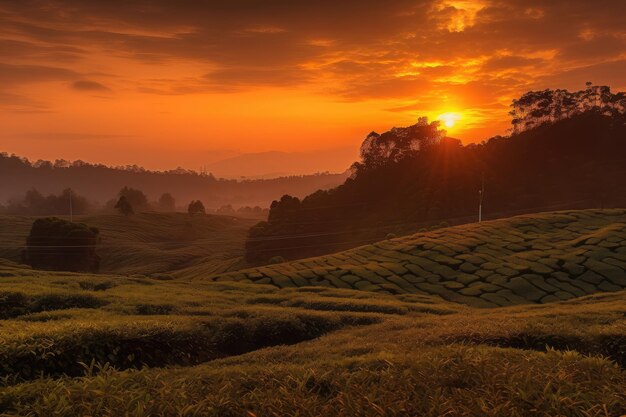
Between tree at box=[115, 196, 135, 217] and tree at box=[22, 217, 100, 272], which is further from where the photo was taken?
tree at box=[115, 196, 135, 217]

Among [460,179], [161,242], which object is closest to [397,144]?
[460,179]

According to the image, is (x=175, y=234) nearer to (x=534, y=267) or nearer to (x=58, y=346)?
(x=534, y=267)

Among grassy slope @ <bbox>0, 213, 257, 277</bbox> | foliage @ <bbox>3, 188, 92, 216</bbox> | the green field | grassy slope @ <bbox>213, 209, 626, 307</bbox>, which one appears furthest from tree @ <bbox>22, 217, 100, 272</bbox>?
foliage @ <bbox>3, 188, 92, 216</bbox>

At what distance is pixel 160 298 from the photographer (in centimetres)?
1797

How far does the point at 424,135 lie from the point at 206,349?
320 feet

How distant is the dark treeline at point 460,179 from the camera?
8306 centimetres

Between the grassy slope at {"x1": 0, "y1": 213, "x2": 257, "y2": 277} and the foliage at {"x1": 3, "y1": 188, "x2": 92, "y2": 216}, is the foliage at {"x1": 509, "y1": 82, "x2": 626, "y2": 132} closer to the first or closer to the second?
the grassy slope at {"x1": 0, "y1": 213, "x2": 257, "y2": 277}

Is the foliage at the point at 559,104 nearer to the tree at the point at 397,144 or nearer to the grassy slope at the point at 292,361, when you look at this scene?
the tree at the point at 397,144

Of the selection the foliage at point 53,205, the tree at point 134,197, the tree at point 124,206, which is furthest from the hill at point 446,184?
the foliage at point 53,205

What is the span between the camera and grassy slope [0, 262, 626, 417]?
5469 mm

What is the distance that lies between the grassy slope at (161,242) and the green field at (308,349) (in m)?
53.2

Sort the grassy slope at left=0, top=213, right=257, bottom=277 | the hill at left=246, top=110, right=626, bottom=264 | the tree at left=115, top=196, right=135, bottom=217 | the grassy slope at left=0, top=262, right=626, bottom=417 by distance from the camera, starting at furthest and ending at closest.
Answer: the tree at left=115, top=196, right=135, bottom=217 → the grassy slope at left=0, top=213, right=257, bottom=277 → the hill at left=246, top=110, right=626, bottom=264 → the grassy slope at left=0, top=262, right=626, bottom=417

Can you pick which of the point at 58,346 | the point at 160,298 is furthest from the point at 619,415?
the point at 160,298

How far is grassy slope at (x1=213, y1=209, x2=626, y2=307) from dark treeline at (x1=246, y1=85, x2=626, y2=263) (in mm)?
42547
